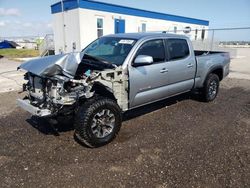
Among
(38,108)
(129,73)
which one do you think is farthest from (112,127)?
(38,108)

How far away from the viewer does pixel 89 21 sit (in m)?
15.8

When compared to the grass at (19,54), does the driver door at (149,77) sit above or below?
above

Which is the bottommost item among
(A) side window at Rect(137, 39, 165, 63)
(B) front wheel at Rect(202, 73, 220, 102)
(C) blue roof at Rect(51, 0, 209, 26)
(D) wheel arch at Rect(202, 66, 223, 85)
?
(B) front wheel at Rect(202, 73, 220, 102)

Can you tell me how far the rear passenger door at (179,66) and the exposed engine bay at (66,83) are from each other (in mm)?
1381

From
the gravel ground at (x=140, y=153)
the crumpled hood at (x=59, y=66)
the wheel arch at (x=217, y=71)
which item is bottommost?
the gravel ground at (x=140, y=153)

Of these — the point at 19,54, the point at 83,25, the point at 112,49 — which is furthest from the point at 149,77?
the point at 19,54

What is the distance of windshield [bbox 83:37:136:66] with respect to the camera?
179 inches

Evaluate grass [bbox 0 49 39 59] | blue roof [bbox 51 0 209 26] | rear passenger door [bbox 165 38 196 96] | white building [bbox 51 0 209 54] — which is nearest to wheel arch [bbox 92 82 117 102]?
rear passenger door [bbox 165 38 196 96]

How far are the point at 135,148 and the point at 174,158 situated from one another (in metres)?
0.68

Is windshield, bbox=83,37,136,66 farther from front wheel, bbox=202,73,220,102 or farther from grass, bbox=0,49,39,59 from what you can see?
grass, bbox=0,49,39,59

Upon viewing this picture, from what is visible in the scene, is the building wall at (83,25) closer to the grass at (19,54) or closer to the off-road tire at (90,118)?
the grass at (19,54)

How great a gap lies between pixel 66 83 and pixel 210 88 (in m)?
4.32

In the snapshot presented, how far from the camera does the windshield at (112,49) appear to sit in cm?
456

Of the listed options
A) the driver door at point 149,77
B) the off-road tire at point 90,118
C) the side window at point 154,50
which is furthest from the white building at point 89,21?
the off-road tire at point 90,118
